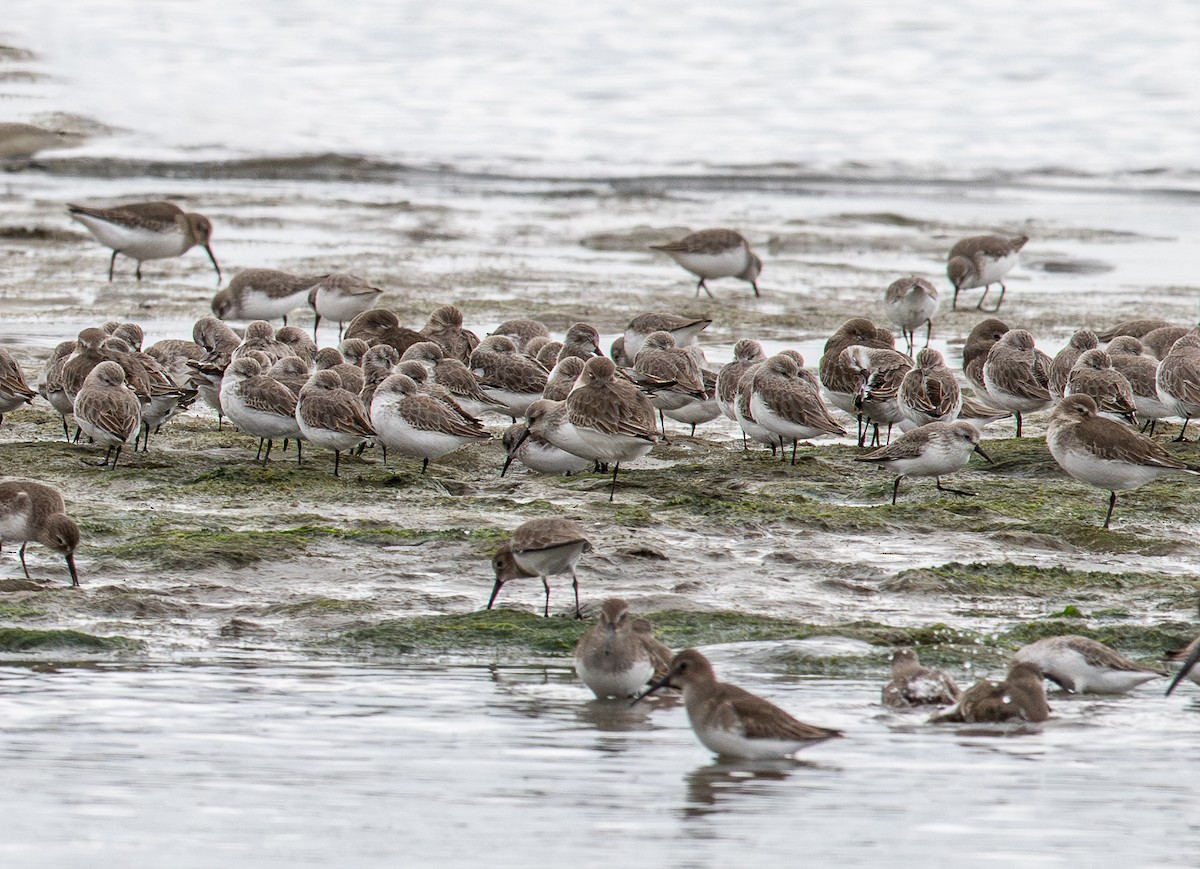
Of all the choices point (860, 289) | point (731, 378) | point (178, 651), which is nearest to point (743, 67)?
point (860, 289)

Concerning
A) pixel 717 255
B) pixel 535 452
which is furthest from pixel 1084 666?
pixel 717 255

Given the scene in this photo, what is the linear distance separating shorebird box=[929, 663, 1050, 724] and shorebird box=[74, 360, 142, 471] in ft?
20.7

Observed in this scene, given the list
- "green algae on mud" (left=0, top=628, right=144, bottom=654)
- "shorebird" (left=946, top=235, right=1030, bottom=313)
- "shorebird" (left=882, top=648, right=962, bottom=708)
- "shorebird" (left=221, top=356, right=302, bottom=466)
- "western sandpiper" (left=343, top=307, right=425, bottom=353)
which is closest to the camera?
"shorebird" (left=882, top=648, right=962, bottom=708)

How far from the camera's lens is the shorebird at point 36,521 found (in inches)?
384

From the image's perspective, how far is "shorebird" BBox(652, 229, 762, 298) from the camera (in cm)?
2130

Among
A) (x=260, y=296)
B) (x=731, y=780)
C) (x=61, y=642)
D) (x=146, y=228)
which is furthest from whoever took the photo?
(x=146, y=228)

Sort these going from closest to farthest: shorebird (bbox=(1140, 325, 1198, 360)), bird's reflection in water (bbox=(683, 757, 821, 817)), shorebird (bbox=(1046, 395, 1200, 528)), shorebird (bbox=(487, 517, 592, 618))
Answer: bird's reflection in water (bbox=(683, 757, 821, 817)) < shorebird (bbox=(487, 517, 592, 618)) < shorebird (bbox=(1046, 395, 1200, 528)) < shorebird (bbox=(1140, 325, 1198, 360))

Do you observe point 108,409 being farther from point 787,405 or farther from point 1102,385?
point 1102,385

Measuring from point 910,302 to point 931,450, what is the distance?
644cm

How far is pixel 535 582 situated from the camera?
34.5ft

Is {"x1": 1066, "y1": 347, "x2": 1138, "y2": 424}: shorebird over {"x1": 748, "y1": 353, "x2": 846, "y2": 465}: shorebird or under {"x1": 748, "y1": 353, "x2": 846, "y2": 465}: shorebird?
over

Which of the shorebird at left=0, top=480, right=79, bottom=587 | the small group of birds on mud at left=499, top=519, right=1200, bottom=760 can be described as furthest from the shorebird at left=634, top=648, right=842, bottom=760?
the shorebird at left=0, top=480, right=79, bottom=587

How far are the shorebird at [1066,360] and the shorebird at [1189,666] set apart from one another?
18.9 feet

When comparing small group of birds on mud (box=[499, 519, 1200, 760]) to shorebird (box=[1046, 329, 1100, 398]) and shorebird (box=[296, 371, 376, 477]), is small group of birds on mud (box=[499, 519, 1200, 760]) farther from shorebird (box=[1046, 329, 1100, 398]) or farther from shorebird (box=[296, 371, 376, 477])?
shorebird (box=[1046, 329, 1100, 398])
